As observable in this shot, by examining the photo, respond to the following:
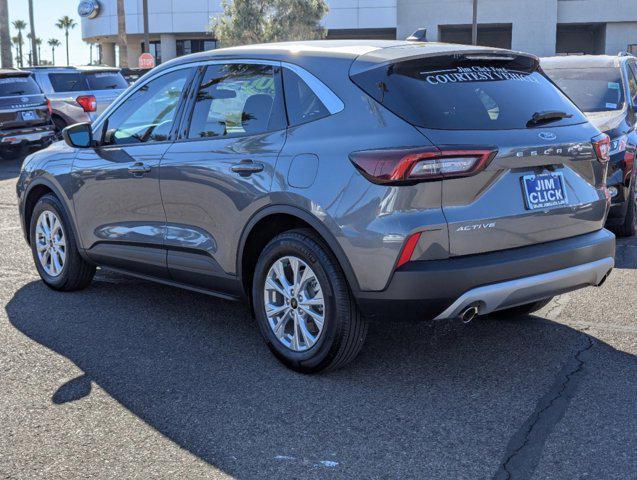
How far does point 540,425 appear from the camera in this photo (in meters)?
4.05

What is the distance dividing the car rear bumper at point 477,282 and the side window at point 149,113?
80.2 inches

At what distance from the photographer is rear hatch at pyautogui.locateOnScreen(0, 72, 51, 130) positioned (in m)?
16.6

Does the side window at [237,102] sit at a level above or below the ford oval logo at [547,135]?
above

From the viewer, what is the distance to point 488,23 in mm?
54406

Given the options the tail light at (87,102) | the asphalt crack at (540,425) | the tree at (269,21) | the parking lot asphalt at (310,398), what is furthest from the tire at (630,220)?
the tree at (269,21)

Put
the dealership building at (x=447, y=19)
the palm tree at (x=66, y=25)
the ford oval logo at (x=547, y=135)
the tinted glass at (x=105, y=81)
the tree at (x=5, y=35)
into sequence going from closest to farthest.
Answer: the ford oval logo at (x=547, y=135) < the tinted glass at (x=105, y=81) < the tree at (x=5, y=35) < the dealership building at (x=447, y=19) < the palm tree at (x=66, y=25)

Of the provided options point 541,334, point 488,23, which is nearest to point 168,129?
point 541,334

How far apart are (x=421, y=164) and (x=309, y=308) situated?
1044mm

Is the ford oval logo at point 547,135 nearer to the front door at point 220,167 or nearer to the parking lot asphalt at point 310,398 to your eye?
the parking lot asphalt at point 310,398

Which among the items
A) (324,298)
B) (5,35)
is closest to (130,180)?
(324,298)

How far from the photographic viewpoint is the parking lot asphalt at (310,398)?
3.72 m

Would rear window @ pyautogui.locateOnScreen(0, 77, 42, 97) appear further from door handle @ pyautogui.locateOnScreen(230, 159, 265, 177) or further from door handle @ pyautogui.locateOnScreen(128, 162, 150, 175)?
door handle @ pyautogui.locateOnScreen(230, 159, 265, 177)

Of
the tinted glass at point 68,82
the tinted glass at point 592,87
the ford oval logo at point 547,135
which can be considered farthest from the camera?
the tinted glass at point 68,82

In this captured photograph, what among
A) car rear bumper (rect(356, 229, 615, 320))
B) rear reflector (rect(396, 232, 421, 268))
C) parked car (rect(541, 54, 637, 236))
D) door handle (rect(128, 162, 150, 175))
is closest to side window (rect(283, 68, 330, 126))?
rear reflector (rect(396, 232, 421, 268))
